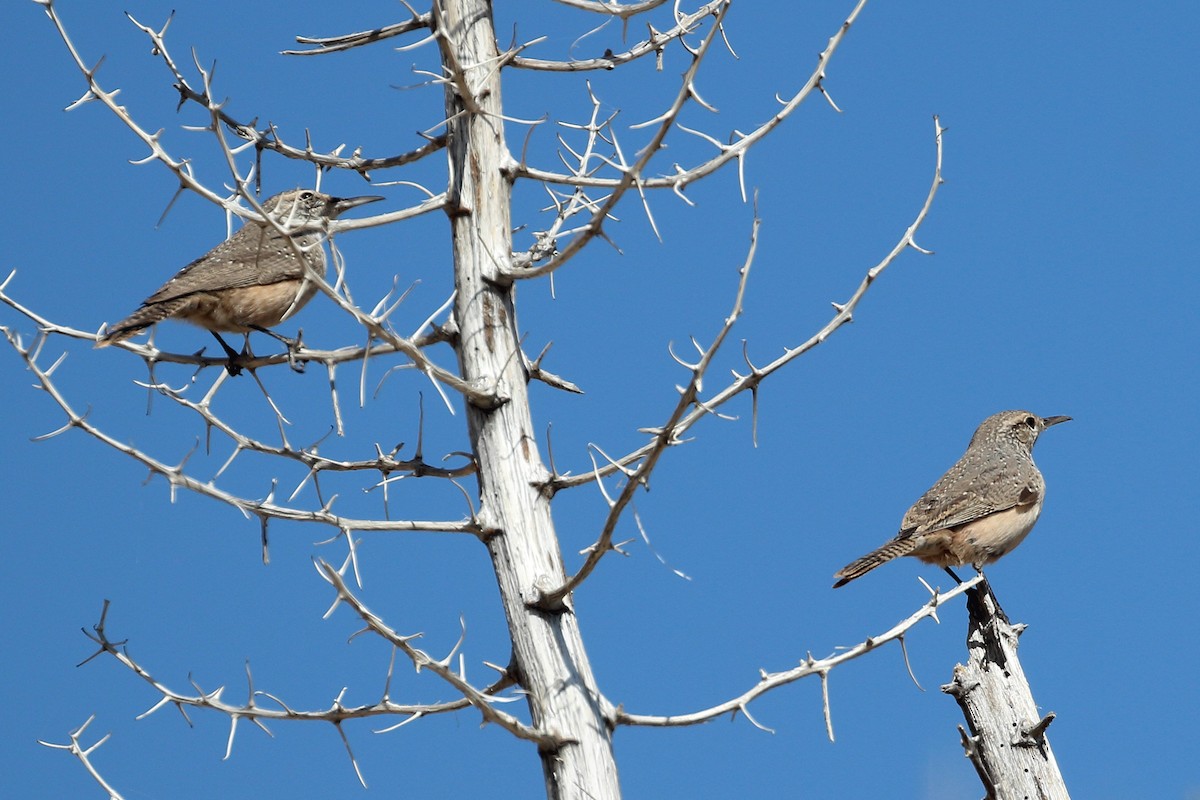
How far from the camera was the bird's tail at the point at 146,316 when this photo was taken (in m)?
6.83

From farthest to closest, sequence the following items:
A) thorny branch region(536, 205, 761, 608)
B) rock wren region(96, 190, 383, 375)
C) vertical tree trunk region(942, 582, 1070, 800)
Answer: rock wren region(96, 190, 383, 375), vertical tree trunk region(942, 582, 1070, 800), thorny branch region(536, 205, 761, 608)

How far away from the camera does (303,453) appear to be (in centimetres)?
501

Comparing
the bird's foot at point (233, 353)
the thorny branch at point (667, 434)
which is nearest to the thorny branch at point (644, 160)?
the thorny branch at point (667, 434)

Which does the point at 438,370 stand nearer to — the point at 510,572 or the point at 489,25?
the point at 510,572

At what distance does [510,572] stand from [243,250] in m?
4.35

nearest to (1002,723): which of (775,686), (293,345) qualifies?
(775,686)

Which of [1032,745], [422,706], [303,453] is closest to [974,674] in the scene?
[1032,745]

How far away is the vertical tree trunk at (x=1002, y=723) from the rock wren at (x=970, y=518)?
6.06 feet

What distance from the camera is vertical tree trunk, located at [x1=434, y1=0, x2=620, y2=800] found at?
4.40 m

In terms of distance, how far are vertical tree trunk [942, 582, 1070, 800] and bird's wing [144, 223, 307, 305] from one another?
4.23 meters

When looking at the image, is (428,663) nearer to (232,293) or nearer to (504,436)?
(504,436)

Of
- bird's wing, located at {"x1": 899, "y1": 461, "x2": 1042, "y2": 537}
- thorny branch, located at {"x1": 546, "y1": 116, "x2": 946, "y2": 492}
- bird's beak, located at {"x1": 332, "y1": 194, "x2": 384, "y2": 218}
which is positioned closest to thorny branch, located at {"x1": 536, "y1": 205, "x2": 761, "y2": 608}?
thorny branch, located at {"x1": 546, "y1": 116, "x2": 946, "y2": 492}

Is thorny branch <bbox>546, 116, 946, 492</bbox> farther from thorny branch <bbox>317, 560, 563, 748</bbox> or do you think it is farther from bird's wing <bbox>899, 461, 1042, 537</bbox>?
bird's wing <bbox>899, 461, 1042, 537</bbox>

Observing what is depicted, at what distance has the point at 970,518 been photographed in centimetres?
858
